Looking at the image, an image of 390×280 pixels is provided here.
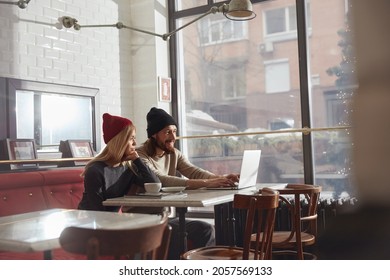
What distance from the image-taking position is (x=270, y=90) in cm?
297

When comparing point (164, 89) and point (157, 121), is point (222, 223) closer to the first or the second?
point (157, 121)

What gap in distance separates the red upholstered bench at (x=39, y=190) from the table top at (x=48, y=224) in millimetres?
583

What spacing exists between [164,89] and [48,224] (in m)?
2.12

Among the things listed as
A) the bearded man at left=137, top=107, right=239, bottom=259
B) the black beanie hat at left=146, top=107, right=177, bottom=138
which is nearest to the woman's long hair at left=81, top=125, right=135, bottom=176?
the bearded man at left=137, top=107, right=239, bottom=259

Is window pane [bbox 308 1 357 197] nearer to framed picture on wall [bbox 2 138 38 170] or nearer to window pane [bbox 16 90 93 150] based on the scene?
window pane [bbox 16 90 93 150]

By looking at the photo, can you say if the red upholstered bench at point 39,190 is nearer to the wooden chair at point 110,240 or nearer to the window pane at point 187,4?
the wooden chair at point 110,240

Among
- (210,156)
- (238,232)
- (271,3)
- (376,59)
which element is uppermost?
(271,3)

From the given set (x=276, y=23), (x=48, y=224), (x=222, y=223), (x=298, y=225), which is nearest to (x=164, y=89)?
(x=276, y=23)

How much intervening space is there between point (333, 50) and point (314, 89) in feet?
0.90

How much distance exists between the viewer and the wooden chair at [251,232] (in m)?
1.61

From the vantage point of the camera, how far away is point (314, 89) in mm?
2871

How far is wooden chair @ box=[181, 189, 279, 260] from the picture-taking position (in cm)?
161
